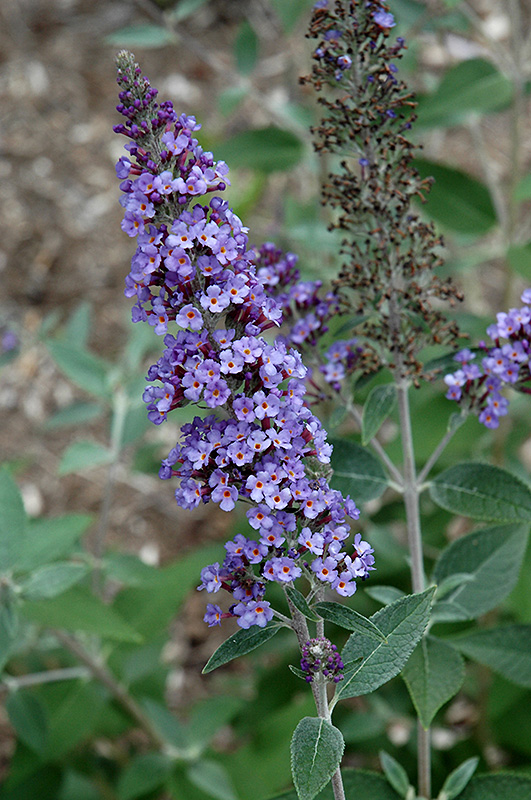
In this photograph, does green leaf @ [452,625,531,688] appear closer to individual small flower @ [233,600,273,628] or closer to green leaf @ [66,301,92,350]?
individual small flower @ [233,600,273,628]

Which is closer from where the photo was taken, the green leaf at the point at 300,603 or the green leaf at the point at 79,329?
the green leaf at the point at 300,603

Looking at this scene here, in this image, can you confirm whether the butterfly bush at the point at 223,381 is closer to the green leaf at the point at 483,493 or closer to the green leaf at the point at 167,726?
the green leaf at the point at 483,493

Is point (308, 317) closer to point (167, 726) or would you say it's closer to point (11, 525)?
point (11, 525)

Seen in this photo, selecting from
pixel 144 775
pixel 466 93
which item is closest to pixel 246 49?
pixel 466 93

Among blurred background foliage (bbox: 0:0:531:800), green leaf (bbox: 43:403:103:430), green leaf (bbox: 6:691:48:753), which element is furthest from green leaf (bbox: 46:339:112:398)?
green leaf (bbox: 6:691:48:753)

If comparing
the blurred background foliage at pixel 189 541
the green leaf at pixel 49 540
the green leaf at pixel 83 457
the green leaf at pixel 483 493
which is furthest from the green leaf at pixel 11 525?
the green leaf at pixel 483 493
